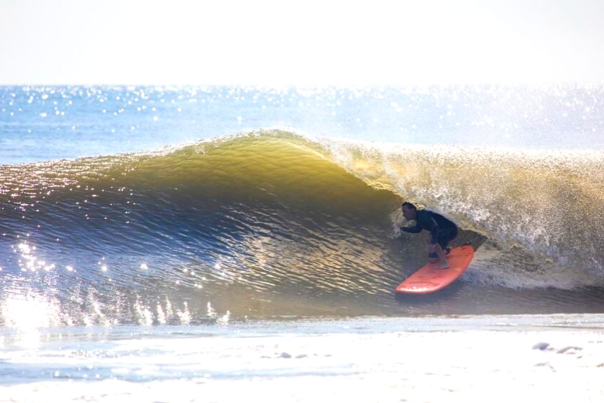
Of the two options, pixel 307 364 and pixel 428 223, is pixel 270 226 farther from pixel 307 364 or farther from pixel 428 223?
pixel 307 364

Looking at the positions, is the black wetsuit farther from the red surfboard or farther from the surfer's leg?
the red surfboard

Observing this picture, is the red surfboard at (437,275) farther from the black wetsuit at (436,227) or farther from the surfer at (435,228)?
the black wetsuit at (436,227)

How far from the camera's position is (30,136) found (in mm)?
45844

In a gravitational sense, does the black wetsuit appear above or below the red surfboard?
above

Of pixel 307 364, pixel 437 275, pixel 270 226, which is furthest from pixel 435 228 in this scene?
pixel 307 364

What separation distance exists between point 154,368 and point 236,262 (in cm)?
555

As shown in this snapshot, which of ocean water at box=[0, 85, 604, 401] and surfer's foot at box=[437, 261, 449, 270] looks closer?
ocean water at box=[0, 85, 604, 401]

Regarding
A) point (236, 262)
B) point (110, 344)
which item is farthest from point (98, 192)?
point (110, 344)

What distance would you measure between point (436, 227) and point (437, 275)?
0.62m

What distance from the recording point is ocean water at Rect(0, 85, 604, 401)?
20.4 feet

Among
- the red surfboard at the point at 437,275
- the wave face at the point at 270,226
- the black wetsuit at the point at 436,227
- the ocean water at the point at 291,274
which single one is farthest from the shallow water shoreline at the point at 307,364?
the black wetsuit at the point at 436,227

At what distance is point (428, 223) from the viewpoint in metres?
11.6

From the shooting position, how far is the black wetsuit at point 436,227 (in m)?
11.6

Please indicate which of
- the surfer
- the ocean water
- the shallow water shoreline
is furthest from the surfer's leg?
the shallow water shoreline
